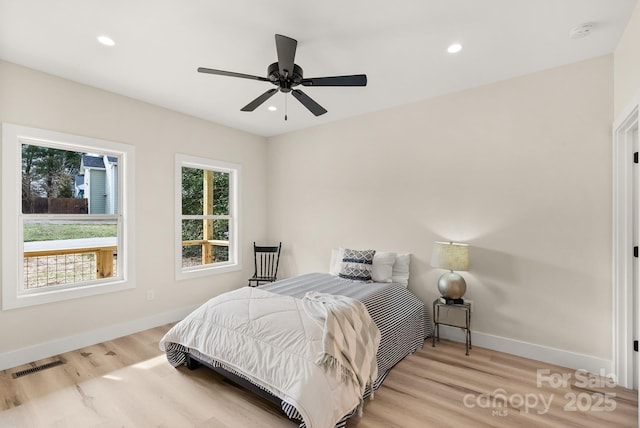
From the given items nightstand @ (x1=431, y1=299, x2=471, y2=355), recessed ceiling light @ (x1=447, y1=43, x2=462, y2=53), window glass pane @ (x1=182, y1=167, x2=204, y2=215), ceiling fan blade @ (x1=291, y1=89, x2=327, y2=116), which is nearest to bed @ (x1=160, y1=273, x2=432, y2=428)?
nightstand @ (x1=431, y1=299, x2=471, y2=355)

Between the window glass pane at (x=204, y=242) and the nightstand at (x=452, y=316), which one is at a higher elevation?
the window glass pane at (x=204, y=242)

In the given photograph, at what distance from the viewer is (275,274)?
195 inches

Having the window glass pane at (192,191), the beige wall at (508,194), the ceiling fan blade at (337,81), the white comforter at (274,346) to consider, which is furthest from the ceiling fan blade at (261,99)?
the window glass pane at (192,191)

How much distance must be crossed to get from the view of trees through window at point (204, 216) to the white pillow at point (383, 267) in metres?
2.49

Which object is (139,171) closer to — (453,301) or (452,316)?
(453,301)

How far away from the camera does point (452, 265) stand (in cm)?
301

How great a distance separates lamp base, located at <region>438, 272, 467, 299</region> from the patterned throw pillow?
2.73 ft

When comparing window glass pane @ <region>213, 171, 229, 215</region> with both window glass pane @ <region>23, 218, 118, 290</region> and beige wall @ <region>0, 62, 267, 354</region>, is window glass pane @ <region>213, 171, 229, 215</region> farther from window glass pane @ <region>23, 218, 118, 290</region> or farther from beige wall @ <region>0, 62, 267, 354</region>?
window glass pane @ <region>23, 218, 118, 290</region>

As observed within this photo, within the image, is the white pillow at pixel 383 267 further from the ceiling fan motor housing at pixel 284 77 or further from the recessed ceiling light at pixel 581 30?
the recessed ceiling light at pixel 581 30

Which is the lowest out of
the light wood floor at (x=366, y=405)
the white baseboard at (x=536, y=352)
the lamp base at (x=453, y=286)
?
the light wood floor at (x=366, y=405)

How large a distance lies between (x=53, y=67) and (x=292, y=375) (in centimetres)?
349

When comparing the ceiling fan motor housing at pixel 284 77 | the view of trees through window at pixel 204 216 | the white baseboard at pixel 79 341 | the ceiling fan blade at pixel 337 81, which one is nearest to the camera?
the ceiling fan blade at pixel 337 81

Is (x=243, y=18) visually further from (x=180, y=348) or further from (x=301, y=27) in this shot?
(x=180, y=348)

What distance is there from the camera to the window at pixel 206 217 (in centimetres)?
415
